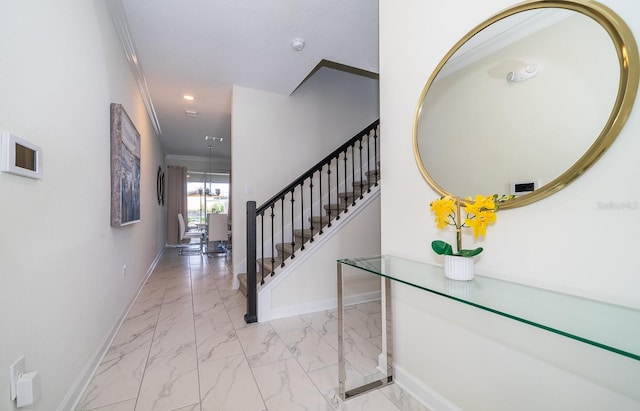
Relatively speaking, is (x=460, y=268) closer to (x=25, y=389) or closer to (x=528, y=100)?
(x=528, y=100)

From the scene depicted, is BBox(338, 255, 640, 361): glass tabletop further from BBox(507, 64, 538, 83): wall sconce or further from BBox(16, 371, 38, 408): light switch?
BBox(16, 371, 38, 408): light switch

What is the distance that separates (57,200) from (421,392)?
2.13 meters

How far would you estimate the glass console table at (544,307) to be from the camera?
24.8 inches

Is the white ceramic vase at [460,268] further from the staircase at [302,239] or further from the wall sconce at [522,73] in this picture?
the staircase at [302,239]

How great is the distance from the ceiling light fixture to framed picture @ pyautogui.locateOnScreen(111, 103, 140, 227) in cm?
166

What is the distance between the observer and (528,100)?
39.5 inches

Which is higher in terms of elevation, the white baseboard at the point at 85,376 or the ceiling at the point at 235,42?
the ceiling at the point at 235,42

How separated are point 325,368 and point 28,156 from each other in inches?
74.7

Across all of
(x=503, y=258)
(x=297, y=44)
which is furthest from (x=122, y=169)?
(x=503, y=258)

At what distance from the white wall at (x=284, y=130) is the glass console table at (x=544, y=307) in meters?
2.66

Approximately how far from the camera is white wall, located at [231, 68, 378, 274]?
3.56 metres

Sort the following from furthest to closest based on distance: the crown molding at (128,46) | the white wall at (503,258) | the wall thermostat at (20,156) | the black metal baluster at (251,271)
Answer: the black metal baluster at (251,271)
the crown molding at (128,46)
the wall thermostat at (20,156)
the white wall at (503,258)

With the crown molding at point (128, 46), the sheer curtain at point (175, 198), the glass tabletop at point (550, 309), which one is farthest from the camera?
the sheer curtain at point (175, 198)

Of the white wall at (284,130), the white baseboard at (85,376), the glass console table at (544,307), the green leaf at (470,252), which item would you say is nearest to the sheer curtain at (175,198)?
the white wall at (284,130)
